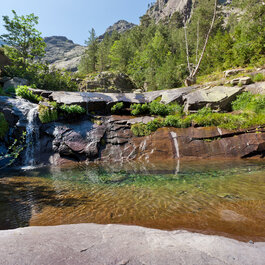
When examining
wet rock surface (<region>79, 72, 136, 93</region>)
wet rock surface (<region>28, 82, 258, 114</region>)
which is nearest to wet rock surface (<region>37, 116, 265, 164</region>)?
wet rock surface (<region>28, 82, 258, 114</region>)

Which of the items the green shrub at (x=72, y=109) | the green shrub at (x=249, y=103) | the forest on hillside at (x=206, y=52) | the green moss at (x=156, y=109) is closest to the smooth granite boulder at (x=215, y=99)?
the green shrub at (x=249, y=103)

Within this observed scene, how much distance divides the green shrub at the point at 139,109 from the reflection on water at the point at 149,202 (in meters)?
7.94

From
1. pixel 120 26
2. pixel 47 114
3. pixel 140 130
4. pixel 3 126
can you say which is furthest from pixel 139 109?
pixel 120 26

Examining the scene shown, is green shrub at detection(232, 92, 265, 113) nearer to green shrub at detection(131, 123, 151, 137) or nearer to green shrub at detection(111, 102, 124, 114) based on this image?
green shrub at detection(131, 123, 151, 137)

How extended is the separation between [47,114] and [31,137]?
188 centimetres

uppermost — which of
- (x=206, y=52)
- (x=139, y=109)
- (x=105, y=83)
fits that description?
(x=206, y=52)

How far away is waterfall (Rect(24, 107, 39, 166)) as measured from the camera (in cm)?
972

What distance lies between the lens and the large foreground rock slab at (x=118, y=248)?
165 centimetres

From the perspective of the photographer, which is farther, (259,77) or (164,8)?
(164,8)

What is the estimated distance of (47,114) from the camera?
36.8ft

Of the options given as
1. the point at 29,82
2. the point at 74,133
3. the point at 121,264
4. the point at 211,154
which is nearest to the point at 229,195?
the point at 121,264

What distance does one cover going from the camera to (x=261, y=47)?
622 inches

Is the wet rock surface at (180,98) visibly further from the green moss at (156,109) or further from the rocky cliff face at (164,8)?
the rocky cliff face at (164,8)

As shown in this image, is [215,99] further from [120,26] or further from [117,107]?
[120,26]
